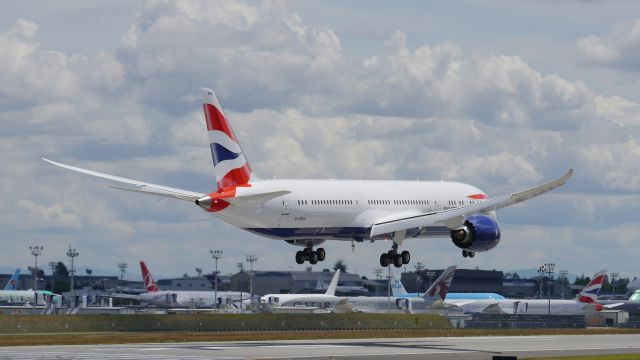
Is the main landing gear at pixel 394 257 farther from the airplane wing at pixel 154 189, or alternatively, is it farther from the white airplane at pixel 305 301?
the white airplane at pixel 305 301

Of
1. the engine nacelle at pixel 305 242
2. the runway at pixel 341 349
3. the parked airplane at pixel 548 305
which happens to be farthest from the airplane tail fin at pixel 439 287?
the engine nacelle at pixel 305 242

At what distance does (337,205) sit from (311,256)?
4987mm

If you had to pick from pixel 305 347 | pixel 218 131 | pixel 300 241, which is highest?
pixel 218 131

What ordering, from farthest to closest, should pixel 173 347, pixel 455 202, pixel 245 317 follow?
pixel 245 317 → pixel 455 202 → pixel 173 347

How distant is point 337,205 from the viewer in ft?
270

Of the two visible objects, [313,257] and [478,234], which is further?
[313,257]

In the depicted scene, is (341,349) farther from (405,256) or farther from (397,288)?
(397,288)

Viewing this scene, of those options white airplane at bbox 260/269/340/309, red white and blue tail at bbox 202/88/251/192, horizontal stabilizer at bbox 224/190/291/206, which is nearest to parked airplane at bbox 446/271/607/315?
white airplane at bbox 260/269/340/309

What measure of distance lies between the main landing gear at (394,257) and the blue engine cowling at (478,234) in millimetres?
4132

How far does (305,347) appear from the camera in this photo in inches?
3012

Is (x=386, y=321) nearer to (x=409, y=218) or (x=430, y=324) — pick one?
(x=430, y=324)

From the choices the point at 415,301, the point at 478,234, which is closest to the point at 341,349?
the point at 478,234

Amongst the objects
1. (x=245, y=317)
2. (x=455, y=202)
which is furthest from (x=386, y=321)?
(x=455, y=202)

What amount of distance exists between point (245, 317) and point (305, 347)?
129ft
